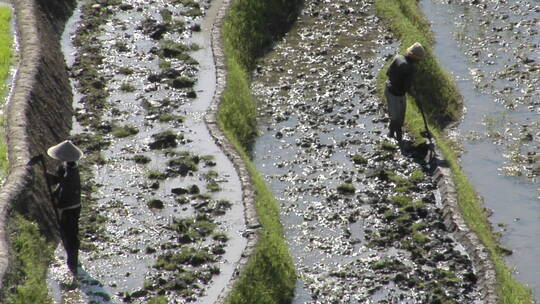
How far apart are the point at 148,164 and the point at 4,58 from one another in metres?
4.29

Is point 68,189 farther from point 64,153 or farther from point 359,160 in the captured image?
point 359,160

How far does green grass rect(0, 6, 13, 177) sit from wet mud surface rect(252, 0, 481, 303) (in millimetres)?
5058

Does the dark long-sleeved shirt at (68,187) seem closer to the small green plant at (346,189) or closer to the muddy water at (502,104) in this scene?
the small green plant at (346,189)

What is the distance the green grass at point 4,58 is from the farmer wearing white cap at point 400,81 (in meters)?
7.57

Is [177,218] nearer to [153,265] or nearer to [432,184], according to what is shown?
[153,265]

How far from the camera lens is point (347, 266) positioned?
1805cm

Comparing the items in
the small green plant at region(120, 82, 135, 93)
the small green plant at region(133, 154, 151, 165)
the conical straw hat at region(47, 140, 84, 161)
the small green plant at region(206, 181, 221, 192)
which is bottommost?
the small green plant at region(120, 82, 135, 93)

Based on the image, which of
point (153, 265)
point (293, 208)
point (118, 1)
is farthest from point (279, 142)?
point (118, 1)

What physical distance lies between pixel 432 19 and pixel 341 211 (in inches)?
547

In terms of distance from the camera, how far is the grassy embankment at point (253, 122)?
55.0 ft

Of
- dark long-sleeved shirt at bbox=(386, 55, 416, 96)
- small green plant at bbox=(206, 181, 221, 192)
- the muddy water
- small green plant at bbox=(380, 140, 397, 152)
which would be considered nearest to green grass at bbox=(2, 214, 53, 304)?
small green plant at bbox=(206, 181, 221, 192)

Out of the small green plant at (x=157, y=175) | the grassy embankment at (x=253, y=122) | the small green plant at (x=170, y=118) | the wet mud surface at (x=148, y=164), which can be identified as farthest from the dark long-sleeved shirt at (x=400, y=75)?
the small green plant at (x=157, y=175)

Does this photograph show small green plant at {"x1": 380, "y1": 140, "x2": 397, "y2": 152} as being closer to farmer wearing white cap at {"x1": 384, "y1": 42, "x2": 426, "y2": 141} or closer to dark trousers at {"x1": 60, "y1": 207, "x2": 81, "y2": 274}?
farmer wearing white cap at {"x1": 384, "y1": 42, "x2": 426, "y2": 141}

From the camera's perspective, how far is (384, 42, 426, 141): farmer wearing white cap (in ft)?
70.2
